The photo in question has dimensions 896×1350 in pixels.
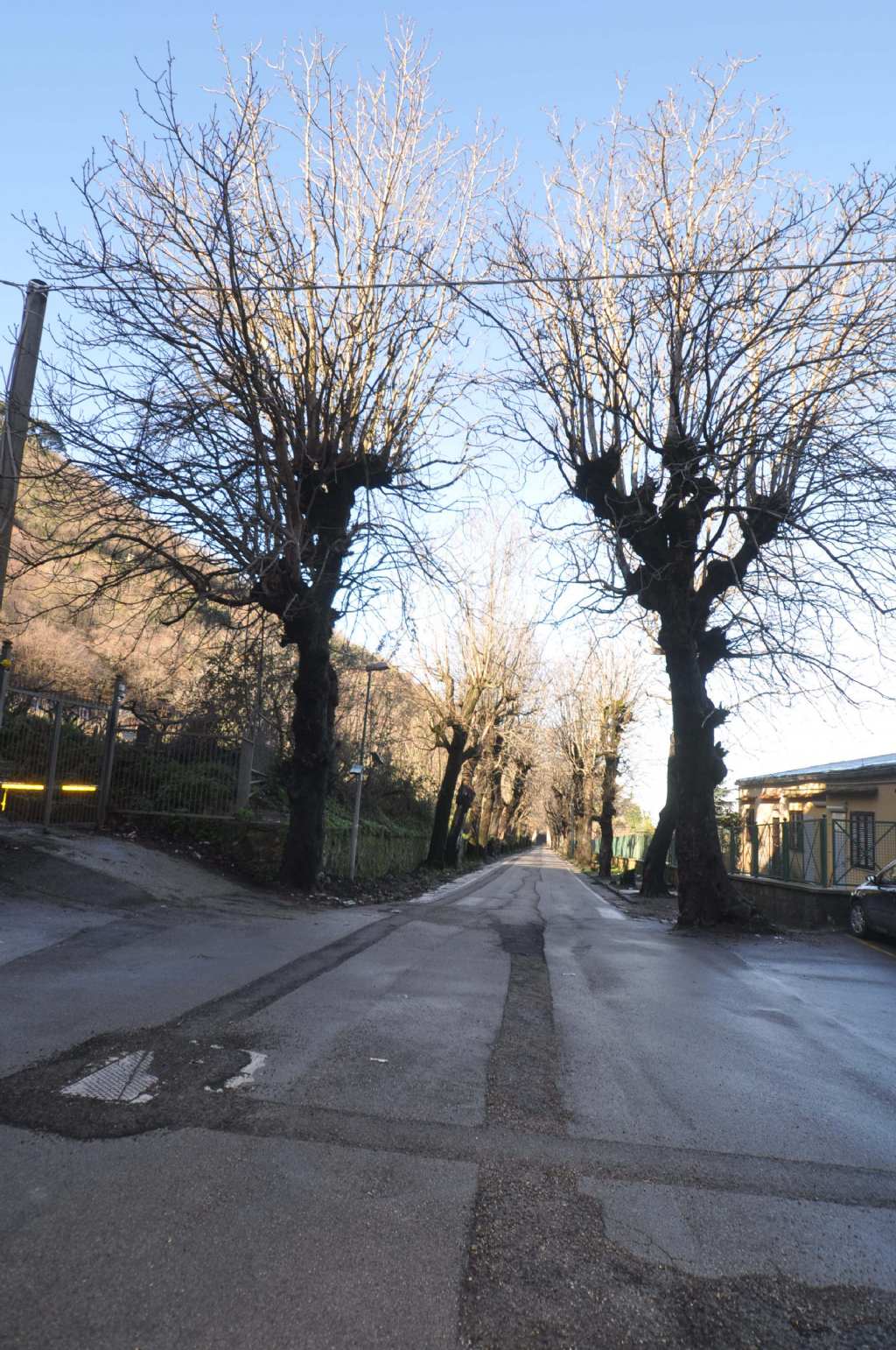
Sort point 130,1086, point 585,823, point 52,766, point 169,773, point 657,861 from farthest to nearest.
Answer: point 585,823 → point 657,861 → point 169,773 → point 52,766 → point 130,1086

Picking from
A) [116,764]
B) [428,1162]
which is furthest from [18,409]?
[428,1162]

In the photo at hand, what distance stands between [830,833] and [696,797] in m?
4.89

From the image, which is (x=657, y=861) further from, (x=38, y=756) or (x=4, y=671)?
(x=4, y=671)

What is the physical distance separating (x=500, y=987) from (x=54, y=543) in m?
8.66

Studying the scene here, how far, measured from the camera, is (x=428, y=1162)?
358 cm

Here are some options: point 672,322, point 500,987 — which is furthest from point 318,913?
point 672,322

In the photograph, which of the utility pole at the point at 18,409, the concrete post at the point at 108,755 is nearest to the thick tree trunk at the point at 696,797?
the concrete post at the point at 108,755

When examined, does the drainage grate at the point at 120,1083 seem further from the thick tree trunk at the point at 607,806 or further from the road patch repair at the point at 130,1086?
the thick tree trunk at the point at 607,806

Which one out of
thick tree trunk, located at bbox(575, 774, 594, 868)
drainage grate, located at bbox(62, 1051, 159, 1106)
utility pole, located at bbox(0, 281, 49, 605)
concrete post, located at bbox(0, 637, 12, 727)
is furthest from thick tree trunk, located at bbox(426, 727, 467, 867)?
drainage grate, located at bbox(62, 1051, 159, 1106)

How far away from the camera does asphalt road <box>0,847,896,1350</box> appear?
101 inches

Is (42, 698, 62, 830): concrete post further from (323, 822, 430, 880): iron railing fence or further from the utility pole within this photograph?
(323, 822, 430, 880): iron railing fence

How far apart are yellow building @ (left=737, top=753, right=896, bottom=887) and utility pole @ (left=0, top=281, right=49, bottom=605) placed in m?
15.0

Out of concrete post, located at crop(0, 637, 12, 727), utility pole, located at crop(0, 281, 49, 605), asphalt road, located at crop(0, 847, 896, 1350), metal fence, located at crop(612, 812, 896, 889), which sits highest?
utility pole, located at crop(0, 281, 49, 605)

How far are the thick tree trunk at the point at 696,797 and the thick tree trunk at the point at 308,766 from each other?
5.70m
